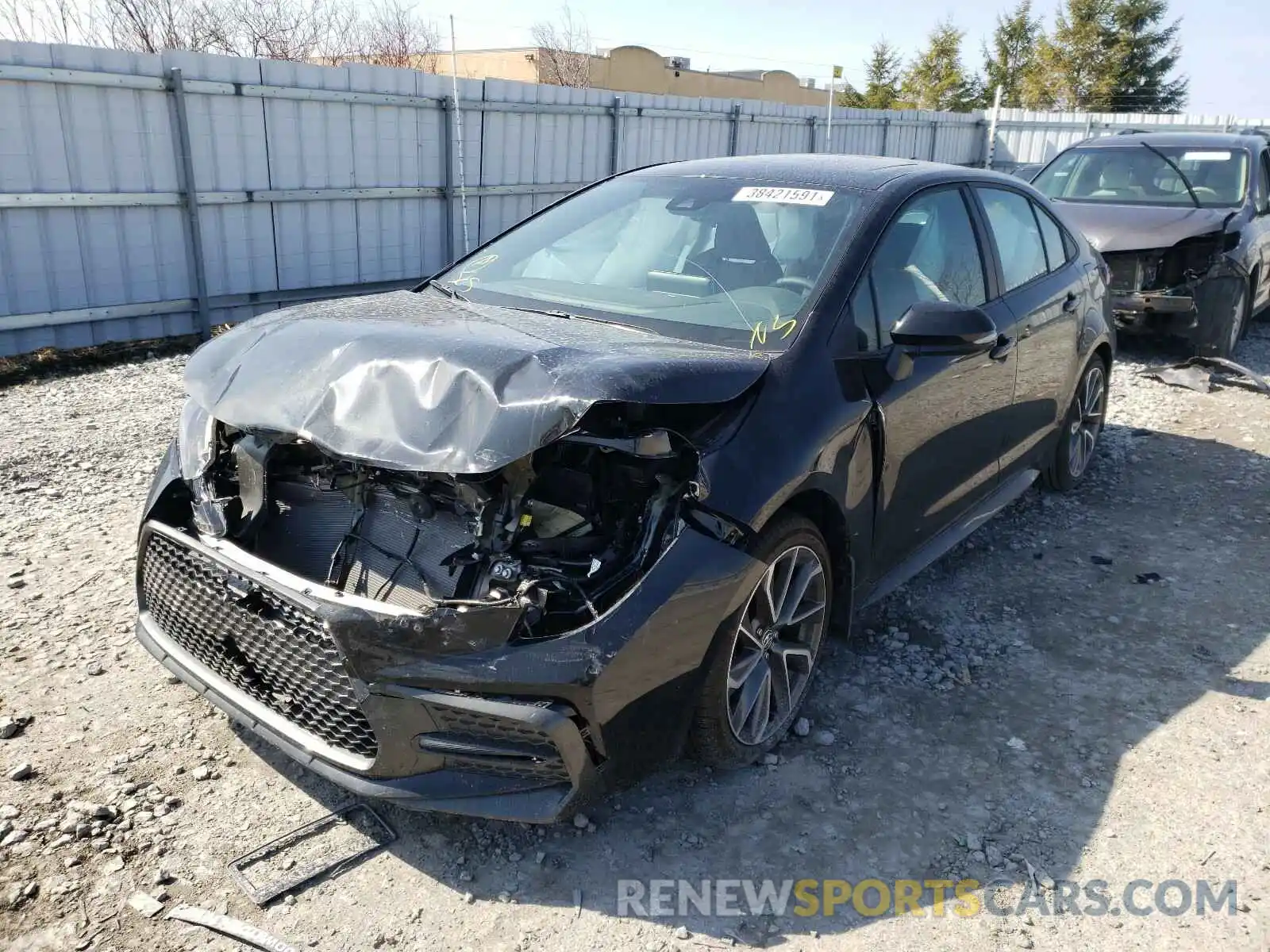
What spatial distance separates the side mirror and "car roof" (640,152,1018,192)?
639 millimetres

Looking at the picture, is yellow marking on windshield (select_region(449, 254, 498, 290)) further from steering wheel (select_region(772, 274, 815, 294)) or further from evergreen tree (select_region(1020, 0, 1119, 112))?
evergreen tree (select_region(1020, 0, 1119, 112))

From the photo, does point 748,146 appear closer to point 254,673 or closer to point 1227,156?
point 1227,156

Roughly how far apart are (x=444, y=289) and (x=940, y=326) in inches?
77.5

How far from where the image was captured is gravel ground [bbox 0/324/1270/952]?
8.48 ft

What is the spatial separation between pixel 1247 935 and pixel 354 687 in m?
2.39

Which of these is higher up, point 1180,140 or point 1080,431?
point 1180,140

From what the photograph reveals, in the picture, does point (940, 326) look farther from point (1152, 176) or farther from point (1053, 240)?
point (1152, 176)

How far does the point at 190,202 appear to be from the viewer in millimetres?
8484

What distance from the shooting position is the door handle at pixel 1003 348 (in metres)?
4.20

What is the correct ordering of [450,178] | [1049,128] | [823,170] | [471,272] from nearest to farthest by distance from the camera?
[823,170] → [471,272] → [450,178] → [1049,128]

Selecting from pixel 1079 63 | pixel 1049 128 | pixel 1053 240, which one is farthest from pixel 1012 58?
pixel 1053 240

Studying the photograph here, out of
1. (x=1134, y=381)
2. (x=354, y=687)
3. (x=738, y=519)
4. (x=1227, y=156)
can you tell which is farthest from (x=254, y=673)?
(x=1227, y=156)

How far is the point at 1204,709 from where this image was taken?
3.66m

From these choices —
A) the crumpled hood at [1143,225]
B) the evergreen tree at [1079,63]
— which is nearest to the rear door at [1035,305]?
the crumpled hood at [1143,225]
